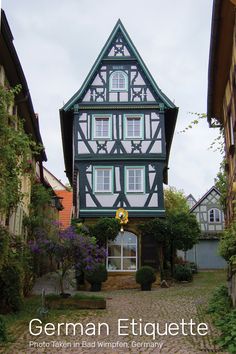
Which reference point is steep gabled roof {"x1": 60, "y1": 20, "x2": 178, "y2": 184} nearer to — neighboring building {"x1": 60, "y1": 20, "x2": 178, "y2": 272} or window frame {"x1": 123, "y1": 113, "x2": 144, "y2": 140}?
neighboring building {"x1": 60, "y1": 20, "x2": 178, "y2": 272}

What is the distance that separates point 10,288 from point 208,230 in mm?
31067

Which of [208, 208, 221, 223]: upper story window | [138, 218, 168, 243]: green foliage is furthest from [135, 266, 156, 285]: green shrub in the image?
[208, 208, 221, 223]: upper story window

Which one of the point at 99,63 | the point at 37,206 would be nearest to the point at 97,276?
the point at 37,206

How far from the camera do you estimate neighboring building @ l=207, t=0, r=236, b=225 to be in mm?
11250

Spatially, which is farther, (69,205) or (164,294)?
(69,205)

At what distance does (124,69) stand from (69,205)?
16.5 metres

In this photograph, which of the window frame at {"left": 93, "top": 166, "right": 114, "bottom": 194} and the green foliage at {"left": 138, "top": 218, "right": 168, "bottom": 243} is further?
the window frame at {"left": 93, "top": 166, "right": 114, "bottom": 194}

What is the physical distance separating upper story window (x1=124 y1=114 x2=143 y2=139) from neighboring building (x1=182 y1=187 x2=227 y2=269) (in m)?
16.1

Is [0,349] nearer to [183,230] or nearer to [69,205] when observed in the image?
[183,230]

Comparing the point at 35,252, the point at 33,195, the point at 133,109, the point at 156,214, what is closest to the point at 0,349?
the point at 35,252

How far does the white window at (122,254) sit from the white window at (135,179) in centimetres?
237

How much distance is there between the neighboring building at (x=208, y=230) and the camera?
40750 mm

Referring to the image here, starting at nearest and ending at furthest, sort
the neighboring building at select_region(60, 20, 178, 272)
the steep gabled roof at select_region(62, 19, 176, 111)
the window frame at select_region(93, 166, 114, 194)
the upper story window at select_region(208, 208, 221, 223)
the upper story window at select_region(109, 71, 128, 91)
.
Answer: the neighboring building at select_region(60, 20, 178, 272)
the window frame at select_region(93, 166, 114, 194)
the steep gabled roof at select_region(62, 19, 176, 111)
the upper story window at select_region(109, 71, 128, 91)
the upper story window at select_region(208, 208, 221, 223)

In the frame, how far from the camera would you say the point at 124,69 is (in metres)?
26.9
